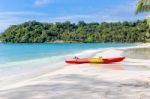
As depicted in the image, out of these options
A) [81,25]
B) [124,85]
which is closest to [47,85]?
[124,85]

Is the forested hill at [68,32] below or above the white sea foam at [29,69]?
Result: below

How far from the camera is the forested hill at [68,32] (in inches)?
5906

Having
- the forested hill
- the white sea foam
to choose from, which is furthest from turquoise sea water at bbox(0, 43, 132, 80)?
the forested hill

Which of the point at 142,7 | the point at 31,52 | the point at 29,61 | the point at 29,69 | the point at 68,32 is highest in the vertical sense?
the point at 142,7

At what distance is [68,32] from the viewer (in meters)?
162

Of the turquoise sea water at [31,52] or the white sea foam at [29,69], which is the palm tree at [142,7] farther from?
the turquoise sea water at [31,52]

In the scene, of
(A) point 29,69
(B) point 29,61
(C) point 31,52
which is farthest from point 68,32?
(A) point 29,69

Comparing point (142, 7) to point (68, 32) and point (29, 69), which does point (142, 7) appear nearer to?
point (29, 69)

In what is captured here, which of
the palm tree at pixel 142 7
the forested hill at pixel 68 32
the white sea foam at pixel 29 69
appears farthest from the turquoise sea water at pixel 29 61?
the forested hill at pixel 68 32

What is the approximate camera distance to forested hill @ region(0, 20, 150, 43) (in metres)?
150

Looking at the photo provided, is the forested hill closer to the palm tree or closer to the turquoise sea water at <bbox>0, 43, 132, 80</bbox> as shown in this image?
the turquoise sea water at <bbox>0, 43, 132, 80</bbox>

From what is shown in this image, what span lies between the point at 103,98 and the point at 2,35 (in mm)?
170350

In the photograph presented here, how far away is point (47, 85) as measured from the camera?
11.9m

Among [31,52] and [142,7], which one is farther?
[31,52]
